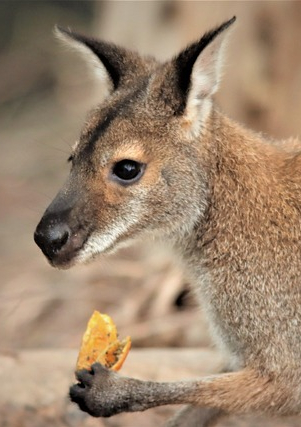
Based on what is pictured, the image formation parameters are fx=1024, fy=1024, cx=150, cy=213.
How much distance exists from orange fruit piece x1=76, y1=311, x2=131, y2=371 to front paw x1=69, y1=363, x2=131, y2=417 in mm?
136

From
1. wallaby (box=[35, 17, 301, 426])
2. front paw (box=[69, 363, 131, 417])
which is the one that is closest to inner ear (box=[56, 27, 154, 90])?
wallaby (box=[35, 17, 301, 426])

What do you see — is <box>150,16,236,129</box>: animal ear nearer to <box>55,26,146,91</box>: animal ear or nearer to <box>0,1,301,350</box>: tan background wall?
<box>55,26,146,91</box>: animal ear

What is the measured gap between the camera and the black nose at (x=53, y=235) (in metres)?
4.70

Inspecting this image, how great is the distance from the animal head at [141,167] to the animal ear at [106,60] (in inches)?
8.9

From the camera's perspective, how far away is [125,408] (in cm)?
480

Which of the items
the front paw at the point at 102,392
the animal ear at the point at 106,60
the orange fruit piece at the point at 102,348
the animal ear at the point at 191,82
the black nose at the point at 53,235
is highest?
the animal ear at the point at 106,60

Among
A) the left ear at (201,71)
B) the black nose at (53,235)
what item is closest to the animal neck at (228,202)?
the left ear at (201,71)

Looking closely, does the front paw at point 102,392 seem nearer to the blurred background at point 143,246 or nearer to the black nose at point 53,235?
the black nose at point 53,235

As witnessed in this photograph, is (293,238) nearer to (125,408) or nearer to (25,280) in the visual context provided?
(125,408)

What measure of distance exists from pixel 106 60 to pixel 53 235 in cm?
111

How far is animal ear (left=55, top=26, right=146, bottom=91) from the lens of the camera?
5.29m

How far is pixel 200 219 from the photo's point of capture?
4.98 m

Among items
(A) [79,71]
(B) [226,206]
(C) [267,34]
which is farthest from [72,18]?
(B) [226,206]

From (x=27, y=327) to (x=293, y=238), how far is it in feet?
12.7
